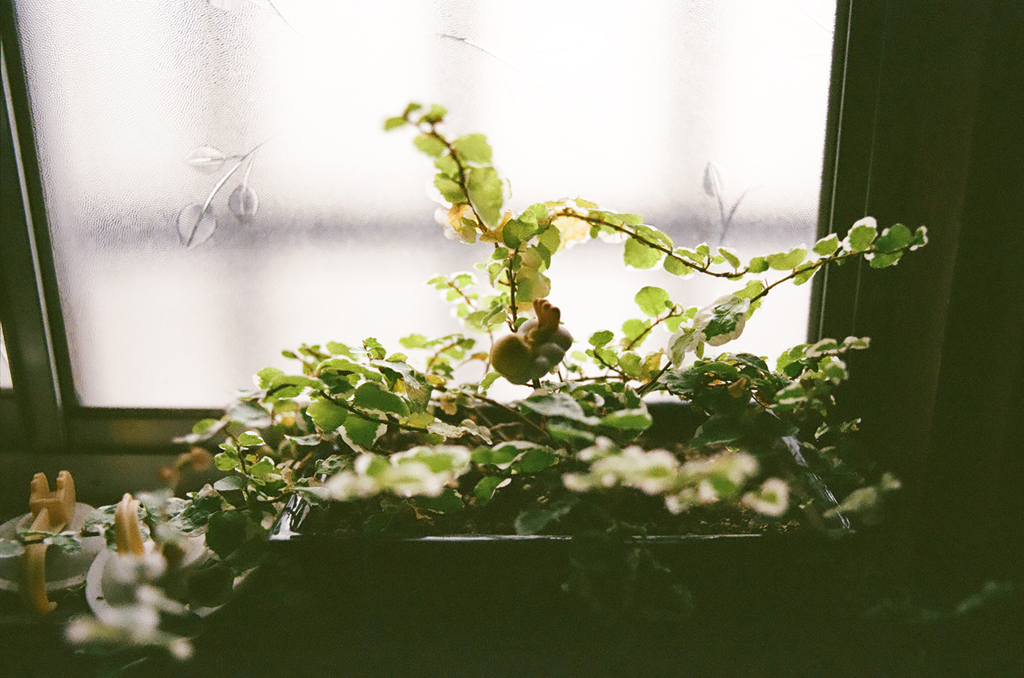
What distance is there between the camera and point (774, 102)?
33.3 inches

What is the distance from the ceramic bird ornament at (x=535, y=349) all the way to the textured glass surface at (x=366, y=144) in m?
0.31

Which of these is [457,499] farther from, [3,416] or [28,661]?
[3,416]

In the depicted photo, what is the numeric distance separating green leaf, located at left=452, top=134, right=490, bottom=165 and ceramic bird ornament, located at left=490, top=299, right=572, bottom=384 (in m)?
0.15

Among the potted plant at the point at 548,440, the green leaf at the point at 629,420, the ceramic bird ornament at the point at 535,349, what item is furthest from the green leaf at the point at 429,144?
the green leaf at the point at 629,420

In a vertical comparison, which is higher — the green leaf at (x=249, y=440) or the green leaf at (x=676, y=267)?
the green leaf at (x=676, y=267)

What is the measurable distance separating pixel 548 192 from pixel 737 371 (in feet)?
1.24

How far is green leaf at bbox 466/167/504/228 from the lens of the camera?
58cm

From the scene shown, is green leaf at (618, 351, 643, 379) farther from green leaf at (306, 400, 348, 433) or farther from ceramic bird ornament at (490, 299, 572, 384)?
green leaf at (306, 400, 348, 433)

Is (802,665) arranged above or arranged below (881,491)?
below

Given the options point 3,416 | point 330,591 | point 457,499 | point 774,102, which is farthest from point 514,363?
point 3,416

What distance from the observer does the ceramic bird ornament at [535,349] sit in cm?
60

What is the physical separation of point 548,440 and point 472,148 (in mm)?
323

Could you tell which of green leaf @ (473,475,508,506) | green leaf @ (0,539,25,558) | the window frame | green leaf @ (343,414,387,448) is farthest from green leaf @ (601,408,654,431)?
green leaf @ (0,539,25,558)

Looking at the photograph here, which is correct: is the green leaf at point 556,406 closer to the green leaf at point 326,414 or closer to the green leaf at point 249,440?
the green leaf at point 326,414
